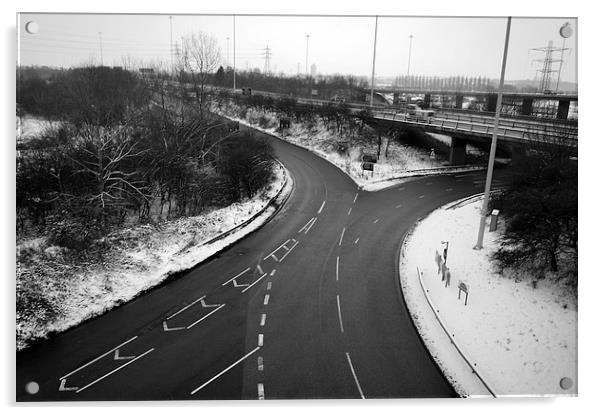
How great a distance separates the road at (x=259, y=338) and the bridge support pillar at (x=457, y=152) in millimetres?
21006

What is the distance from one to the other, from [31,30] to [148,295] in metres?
9.44

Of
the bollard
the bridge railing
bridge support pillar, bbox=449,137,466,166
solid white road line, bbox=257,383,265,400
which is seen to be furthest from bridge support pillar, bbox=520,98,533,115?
solid white road line, bbox=257,383,265,400

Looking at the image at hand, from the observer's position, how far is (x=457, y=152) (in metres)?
39.1

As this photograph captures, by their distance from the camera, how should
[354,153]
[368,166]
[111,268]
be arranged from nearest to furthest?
1. [111,268]
2. [368,166]
3. [354,153]

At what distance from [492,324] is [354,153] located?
30.9 m

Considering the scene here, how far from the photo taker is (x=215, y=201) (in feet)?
89.0

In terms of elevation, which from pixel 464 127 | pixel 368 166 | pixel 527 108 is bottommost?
pixel 368 166

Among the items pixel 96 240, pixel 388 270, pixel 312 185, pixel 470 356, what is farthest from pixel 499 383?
pixel 312 185

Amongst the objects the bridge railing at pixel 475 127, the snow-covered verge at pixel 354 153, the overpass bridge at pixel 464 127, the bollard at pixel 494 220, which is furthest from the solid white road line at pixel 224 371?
the overpass bridge at pixel 464 127

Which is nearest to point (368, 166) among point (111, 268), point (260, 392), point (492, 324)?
point (492, 324)

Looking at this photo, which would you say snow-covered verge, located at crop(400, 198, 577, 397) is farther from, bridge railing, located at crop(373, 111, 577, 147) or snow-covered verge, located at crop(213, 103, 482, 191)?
snow-covered verge, located at crop(213, 103, 482, 191)

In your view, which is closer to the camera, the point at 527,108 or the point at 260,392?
the point at 260,392

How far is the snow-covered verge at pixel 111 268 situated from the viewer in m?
13.6

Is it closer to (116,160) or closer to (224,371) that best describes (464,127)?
(116,160)
